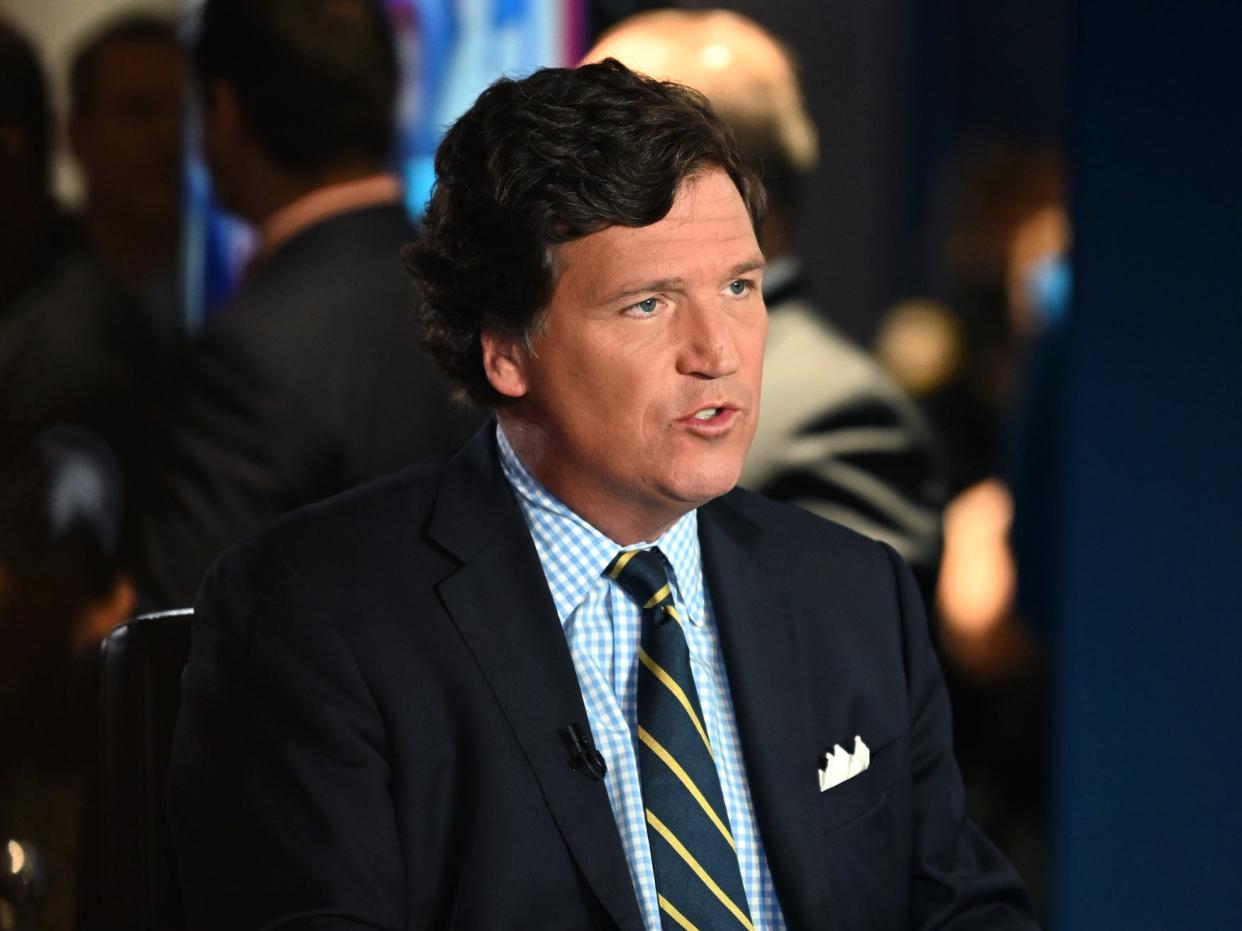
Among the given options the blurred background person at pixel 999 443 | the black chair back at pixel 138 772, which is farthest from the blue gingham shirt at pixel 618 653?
the blurred background person at pixel 999 443

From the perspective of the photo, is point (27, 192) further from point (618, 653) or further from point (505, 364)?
point (618, 653)

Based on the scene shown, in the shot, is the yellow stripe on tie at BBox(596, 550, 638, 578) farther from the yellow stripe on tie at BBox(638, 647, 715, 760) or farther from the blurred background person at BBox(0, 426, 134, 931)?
the blurred background person at BBox(0, 426, 134, 931)

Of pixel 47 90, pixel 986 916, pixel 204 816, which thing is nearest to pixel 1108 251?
pixel 986 916

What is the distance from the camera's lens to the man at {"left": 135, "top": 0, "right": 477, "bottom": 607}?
257 cm

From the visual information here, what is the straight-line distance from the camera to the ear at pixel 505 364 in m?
1.86

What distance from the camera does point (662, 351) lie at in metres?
1.77

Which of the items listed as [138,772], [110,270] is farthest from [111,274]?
[138,772]

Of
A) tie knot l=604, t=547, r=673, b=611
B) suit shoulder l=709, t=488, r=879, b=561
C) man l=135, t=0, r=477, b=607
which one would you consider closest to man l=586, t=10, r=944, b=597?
man l=135, t=0, r=477, b=607

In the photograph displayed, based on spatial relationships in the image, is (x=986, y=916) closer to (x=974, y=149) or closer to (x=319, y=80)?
(x=319, y=80)

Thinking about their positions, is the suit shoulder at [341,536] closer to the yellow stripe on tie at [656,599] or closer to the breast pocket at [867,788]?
the yellow stripe on tie at [656,599]

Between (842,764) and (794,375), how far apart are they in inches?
37.7

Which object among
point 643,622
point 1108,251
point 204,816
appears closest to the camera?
point 204,816

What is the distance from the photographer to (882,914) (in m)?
1.89

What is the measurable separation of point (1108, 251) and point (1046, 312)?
50 centimetres
